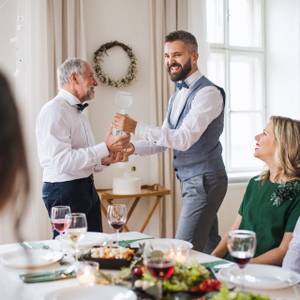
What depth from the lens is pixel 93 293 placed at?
1.42 meters

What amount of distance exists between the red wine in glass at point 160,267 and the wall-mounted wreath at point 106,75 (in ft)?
10.0

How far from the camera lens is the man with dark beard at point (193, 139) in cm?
275

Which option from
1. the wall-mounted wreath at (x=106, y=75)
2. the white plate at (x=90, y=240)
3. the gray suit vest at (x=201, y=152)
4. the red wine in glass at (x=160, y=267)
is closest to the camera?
the red wine in glass at (x=160, y=267)

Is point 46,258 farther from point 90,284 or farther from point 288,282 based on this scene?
point 288,282

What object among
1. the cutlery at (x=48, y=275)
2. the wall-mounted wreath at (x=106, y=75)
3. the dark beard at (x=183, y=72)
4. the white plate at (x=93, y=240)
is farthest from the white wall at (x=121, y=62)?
→ the cutlery at (x=48, y=275)

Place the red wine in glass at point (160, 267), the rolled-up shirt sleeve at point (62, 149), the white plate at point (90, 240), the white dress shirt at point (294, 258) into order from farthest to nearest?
the rolled-up shirt sleeve at point (62, 149) → the white plate at point (90, 240) → the white dress shirt at point (294, 258) → the red wine in glass at point (160, 267)

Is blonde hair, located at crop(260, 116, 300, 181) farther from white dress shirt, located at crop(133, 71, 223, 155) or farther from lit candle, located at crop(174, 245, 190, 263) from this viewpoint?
lit candle, located at crop(174, 245, 190, 263)

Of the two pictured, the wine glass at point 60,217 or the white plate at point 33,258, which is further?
the wine glass at point 60,217

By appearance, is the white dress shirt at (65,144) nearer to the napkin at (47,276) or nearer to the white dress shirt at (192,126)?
the white dress shirt at (192,126)

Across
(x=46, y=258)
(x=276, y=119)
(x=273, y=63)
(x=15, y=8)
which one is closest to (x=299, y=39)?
(x=273, y=63)

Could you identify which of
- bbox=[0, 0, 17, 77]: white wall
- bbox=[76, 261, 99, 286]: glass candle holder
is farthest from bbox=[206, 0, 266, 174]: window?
bbox=[76, 261, 99, 286]: glass candle holder

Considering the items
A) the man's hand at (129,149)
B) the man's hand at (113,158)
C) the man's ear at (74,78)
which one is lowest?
the man's hand at (113,158)

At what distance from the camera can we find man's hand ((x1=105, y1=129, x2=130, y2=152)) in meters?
2.86

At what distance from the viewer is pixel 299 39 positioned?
5.11 meters
